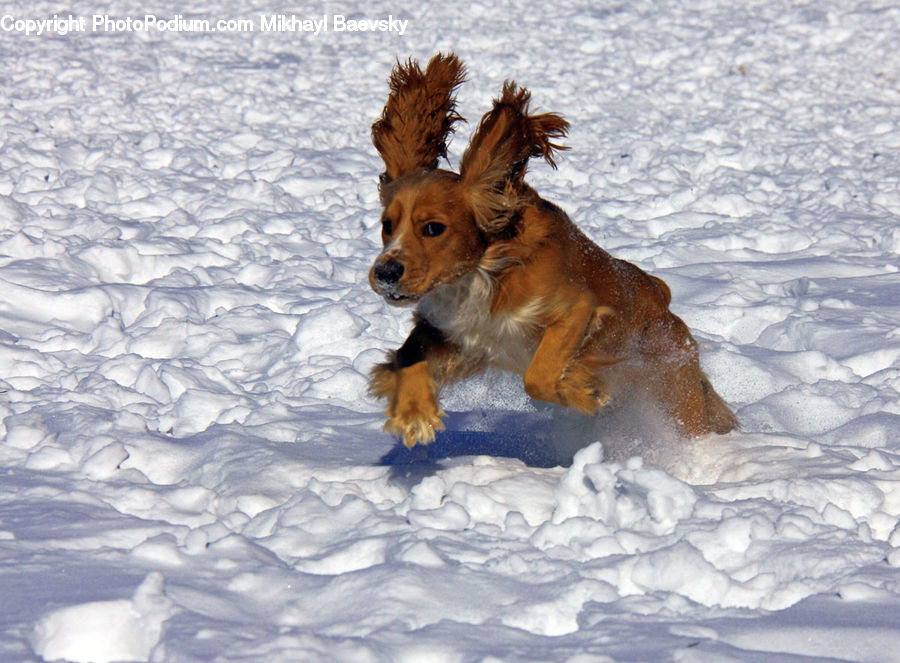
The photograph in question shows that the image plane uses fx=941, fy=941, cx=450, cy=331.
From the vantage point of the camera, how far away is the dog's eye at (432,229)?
8.99ft

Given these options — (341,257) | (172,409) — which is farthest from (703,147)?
(172,409)

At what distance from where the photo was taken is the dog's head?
8.84 ft

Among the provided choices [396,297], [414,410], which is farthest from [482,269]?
[414,410]

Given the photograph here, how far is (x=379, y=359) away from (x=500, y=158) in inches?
54.3

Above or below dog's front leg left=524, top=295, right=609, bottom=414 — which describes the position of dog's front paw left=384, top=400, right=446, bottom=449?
below

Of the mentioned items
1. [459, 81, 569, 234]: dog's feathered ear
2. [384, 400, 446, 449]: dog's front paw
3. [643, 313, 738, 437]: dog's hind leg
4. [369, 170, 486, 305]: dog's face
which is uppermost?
[459, 81, 569, 234]: dog's feathered ear

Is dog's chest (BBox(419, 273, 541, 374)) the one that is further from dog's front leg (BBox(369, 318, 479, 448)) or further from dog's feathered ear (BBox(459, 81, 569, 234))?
dog's feathered ear (BBox(459, 81, 569, 234))

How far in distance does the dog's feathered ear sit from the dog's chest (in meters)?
0.21

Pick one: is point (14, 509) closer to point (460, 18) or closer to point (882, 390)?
point (882, 390)

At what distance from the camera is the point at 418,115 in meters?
2.93

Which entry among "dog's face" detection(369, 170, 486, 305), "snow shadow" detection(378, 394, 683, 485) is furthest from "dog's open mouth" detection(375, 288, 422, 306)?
"snow shadow" detection(378, 394, 683, 485)

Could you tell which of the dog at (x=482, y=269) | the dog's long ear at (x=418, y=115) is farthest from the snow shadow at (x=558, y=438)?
the dog's long ear at (x=418, y=115)

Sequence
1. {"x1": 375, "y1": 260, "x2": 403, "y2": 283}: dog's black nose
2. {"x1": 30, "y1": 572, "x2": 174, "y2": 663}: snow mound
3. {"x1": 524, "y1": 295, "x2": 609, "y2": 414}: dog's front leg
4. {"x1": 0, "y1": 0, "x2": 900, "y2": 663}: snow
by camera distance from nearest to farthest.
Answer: {"x1": 30, "y1": 572, "x2": 174, "y2": 663}: snow mound < {"x1": 0, "y1": 0, "x2": 900, "y2": 663}: snow < {"x1": 375, "y1": 260, "x2": 403, "y2": 283}: dog's black nose < {"x1": 524, "y1": 295, "x2": 609, "y2": 414}: dog's front leg

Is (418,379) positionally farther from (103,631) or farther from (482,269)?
(103,631)
